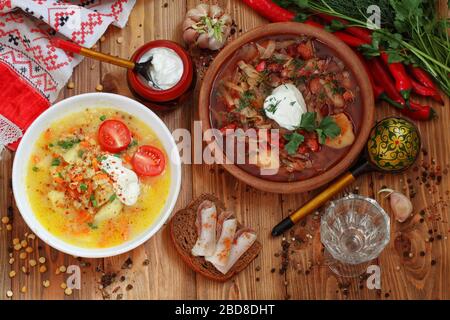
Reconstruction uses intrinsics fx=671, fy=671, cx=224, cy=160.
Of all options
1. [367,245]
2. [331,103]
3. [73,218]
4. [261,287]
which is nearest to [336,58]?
[331,103]

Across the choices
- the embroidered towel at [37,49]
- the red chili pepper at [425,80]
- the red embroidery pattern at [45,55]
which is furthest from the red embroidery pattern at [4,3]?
the red chili pepper at [425,80]

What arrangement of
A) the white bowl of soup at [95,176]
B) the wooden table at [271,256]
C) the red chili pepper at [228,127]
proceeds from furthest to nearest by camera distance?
1. the wooden table at [271,256]
2. the red chili pepper at [228,127]
3. the white bowl of soup at [95,176]

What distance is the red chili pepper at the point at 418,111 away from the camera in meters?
2.93

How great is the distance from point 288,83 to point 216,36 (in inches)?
14.9

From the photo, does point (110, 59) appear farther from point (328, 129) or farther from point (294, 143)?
point (328, 129)

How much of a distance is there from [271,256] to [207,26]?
3.40 ft

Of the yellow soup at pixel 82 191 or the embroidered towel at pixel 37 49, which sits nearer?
the yellow soup at pixel 82 191

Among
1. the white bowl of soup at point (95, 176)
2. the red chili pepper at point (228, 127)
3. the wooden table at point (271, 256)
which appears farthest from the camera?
the wooden table at point (271, 256)

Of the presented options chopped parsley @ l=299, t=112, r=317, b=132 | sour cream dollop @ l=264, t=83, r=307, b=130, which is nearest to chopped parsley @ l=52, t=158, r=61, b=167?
sour cream dollop @ l=264, t=83, r=307, b=130

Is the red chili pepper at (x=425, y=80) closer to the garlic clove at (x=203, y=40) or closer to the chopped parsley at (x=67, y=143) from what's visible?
the garlic clove at (x=203, y=40)

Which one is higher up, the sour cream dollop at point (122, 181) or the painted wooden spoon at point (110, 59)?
the painted wooden spoon at point (110, 59)

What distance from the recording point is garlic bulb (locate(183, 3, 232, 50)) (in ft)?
9.48

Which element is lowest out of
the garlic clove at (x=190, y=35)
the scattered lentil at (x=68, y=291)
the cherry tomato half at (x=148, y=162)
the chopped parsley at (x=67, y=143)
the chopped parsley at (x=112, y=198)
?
the scattered lentil at (x=68, y=291)

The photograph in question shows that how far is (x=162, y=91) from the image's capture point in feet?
9.08
